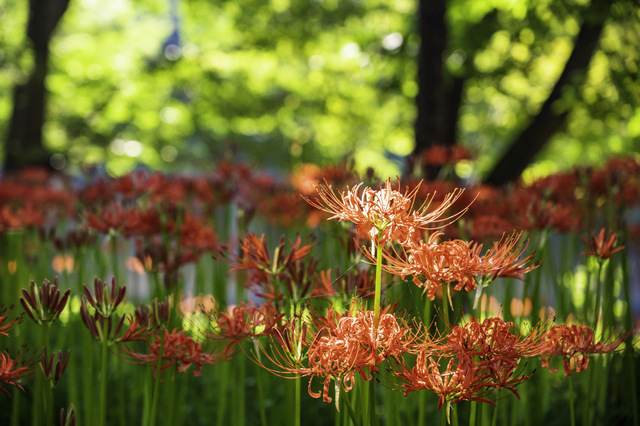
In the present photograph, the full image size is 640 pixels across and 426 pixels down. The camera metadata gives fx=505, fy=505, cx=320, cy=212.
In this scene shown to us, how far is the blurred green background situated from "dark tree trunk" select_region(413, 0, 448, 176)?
1.85 ft

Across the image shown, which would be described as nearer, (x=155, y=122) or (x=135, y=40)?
(x=155, y=122)

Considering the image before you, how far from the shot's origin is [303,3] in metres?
8.17

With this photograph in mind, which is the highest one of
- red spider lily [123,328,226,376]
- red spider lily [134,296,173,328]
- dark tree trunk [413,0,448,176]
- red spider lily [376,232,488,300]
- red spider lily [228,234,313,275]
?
dark tree trunk [413,0,448,176]

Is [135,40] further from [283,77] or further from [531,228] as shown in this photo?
[531,228]

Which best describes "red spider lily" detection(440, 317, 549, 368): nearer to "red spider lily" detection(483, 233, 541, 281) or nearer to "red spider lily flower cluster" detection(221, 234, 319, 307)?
"red spider lily" detection(483, 233, 541, 281)

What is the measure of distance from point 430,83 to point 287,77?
19.4 feet

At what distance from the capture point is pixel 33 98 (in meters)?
7.03

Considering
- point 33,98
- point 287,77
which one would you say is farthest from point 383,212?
point 287,77

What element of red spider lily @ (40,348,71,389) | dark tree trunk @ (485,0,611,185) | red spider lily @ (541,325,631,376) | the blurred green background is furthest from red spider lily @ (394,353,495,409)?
dark tree trunk @ (485,0,611,185)

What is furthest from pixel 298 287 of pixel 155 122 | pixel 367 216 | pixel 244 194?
pixel 155 122

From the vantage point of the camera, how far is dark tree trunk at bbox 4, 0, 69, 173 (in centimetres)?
684

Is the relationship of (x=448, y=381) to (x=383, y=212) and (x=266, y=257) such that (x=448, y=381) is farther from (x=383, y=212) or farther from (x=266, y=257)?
(x=266, y=257)

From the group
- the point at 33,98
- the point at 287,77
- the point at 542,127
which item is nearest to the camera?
the point at 542,127

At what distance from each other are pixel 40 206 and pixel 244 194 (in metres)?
1.56
